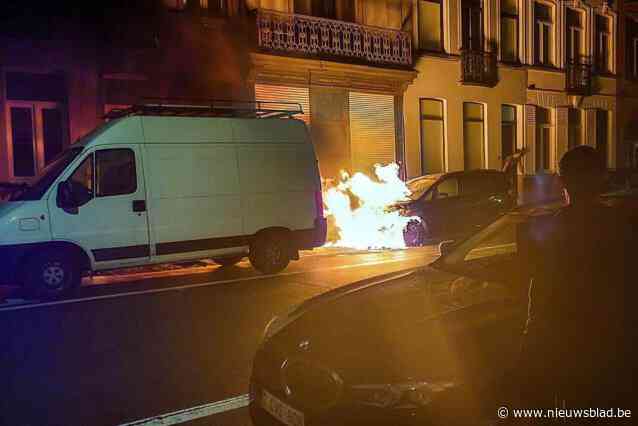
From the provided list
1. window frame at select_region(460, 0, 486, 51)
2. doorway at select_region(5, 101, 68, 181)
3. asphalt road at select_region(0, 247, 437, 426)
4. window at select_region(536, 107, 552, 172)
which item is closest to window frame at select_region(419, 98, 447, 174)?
window frame at select_region(460, 0, 486, 51)

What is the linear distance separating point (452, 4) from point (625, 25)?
41.0 feet

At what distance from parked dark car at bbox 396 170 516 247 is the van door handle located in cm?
642

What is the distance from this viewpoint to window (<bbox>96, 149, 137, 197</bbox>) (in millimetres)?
8891

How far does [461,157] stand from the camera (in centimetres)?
2216

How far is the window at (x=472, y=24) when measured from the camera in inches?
868

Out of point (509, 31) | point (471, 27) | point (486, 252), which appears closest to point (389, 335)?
point (486, 252)

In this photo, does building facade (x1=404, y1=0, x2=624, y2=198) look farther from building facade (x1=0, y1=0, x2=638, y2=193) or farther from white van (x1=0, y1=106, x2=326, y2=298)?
white van (x1=0, y1=106, x2=326, y2=298)

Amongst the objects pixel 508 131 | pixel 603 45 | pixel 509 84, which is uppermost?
pixel 603 45

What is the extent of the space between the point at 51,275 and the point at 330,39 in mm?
11993

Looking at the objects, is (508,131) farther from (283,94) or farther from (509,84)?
(283,94)

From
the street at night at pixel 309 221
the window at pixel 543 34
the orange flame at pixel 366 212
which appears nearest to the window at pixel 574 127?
the street at night at pixel 309 221

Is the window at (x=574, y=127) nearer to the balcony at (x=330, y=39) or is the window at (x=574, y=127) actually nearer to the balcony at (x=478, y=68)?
the balcony at (x=478, y=68)

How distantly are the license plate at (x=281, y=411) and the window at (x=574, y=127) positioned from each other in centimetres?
2591

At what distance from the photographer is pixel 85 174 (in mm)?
8812
